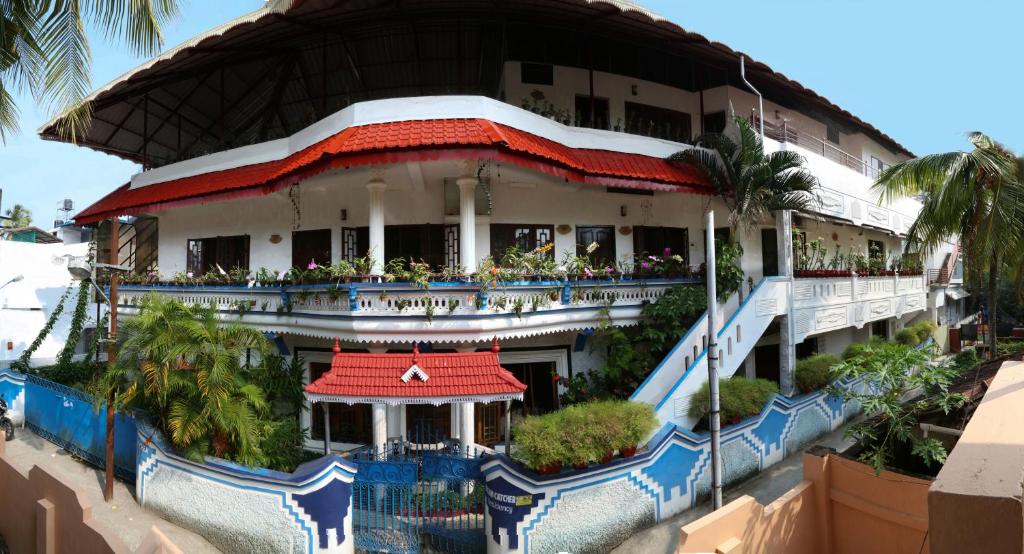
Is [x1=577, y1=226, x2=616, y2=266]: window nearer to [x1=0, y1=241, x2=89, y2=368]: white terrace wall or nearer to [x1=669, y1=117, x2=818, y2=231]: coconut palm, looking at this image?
[x1=669, y1=117, x2=818, y2=231]: coconut palm

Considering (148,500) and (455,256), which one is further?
(455,256)

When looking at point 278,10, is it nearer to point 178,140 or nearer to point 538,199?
point 538,199

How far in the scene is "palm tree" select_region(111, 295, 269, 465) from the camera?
8102 mm

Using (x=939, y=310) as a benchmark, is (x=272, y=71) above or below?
above

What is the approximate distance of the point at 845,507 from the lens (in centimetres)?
559

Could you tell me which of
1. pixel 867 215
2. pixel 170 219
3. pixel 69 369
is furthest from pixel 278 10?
pixel 867 215

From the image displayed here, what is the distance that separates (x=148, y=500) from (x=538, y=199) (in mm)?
9850

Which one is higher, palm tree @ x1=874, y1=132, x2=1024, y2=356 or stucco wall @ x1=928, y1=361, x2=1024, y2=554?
palm tree @ x1=874, y1=132, x2=1024, y2=356

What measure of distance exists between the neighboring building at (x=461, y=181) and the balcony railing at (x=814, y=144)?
16.9 inches

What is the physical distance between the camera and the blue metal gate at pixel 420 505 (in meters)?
7.49

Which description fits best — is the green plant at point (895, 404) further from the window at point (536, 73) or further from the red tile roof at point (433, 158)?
the window at point (536, 73)

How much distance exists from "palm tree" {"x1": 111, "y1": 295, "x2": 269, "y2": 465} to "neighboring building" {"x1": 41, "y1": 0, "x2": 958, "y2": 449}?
204 cm

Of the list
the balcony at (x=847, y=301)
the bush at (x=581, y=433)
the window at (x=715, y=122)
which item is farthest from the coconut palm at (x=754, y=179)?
the bush at (x=581, y=433)

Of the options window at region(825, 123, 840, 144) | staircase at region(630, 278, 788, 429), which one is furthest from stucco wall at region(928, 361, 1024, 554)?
window at region(825, 123, 840, 144)
